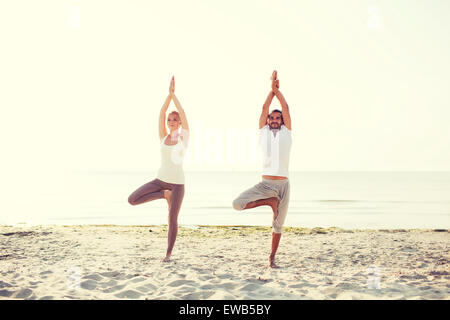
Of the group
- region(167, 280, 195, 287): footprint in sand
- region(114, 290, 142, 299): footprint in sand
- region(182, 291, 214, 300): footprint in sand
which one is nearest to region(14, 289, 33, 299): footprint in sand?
region(114, 290, 142, 299): footprint in sand

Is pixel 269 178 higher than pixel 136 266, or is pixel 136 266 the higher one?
pixel 269 178

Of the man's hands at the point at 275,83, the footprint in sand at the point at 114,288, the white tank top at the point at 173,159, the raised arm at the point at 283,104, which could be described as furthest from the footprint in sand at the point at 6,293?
the man's hands at the point at 275,83

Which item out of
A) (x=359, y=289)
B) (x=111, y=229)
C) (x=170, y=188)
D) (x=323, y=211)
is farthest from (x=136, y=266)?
(x=323, y=211)

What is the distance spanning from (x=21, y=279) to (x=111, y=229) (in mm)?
5331

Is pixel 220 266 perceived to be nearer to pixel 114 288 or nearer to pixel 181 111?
pixel 114 288

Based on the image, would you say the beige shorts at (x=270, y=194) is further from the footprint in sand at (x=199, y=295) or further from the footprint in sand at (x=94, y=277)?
the footprint in sand at (x=94, y=277)

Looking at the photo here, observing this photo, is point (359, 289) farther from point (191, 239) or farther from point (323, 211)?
point (323, 211)

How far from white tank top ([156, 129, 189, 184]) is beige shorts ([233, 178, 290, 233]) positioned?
3.85 feet

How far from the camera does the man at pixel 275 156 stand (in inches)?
220

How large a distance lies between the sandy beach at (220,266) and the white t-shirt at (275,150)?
1.56 m

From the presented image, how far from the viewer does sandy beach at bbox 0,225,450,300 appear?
456cm

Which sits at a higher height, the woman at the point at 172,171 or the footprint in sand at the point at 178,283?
the woman at the point at 172,171

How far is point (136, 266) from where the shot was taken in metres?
5.91

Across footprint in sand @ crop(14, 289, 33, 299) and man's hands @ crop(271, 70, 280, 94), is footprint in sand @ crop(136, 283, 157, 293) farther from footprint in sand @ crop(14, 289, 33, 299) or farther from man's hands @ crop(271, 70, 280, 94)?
man's hands @ crop(271, 70, 280, 94)
